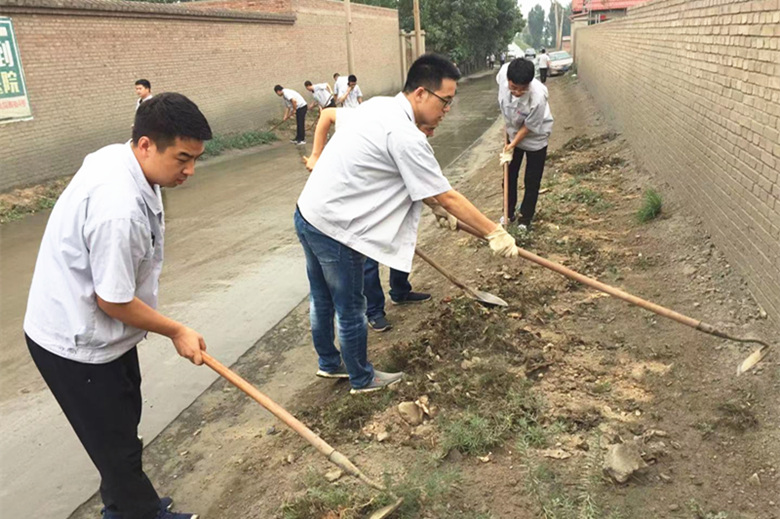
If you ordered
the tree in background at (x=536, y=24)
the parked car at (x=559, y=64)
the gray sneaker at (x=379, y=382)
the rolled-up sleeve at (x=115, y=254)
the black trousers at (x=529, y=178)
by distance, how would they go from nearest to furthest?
the rolled-up sleeve at (x=115, y=254), the gray sneaker at (x=379, y=382), the black trousers at (x=529, y=178), the parked car at (x=559, y=64), the tree in background at (x=536, y=24)

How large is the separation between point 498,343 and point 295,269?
8.30ft

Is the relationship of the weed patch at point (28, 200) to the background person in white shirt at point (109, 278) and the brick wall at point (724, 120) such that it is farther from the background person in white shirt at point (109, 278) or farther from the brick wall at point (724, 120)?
the brick wall at point (724, 120)

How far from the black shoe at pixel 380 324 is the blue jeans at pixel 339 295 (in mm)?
840

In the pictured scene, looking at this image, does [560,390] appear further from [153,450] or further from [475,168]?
[475,168]

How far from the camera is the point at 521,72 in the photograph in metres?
4.91

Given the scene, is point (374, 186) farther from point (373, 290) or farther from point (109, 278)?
point (373, 290)

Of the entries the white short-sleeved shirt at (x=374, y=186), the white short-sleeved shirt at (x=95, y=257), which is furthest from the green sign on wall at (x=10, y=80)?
the white short-sleeved shirt at (x=95, y=257)

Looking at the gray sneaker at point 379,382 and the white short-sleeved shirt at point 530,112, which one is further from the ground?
the white short-sleeved shirt at point 530,112

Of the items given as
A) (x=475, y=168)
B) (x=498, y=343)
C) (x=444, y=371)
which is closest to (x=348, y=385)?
(x=444, y=371)

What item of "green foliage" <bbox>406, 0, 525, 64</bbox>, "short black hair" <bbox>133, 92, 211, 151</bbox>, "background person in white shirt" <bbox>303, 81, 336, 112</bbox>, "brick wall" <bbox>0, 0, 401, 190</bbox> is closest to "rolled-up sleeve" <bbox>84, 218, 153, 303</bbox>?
"short black hair" <bbox>133, 92, 211, 151</bbox>

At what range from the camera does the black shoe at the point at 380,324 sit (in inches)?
166

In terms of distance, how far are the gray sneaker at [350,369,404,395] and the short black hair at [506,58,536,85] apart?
9.46 ft

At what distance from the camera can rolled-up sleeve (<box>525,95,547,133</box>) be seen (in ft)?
16.9

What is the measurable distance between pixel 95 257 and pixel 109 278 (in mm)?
77
